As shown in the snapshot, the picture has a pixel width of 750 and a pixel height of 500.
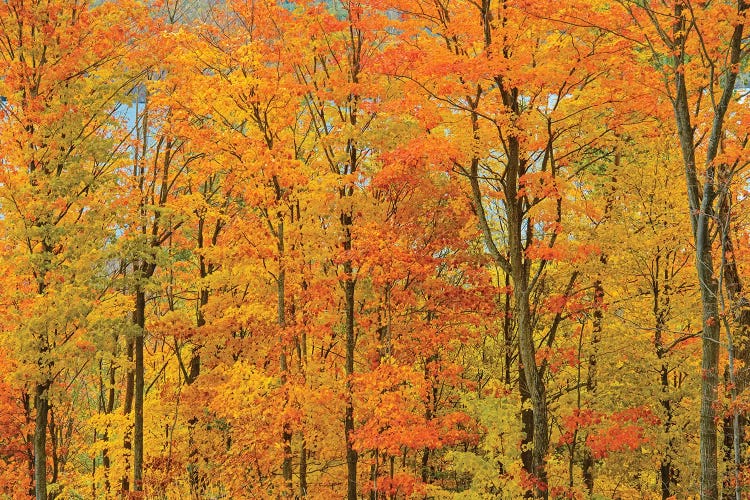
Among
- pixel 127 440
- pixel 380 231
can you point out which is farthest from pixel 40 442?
pixel 380 231

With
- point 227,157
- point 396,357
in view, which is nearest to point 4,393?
point 227,157

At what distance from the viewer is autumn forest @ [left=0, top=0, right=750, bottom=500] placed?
11.6 m

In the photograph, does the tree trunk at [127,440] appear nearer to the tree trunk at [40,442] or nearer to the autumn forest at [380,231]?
the autumn forest at [380,231]

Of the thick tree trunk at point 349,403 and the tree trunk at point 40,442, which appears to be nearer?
the tree trunk at point 40,442

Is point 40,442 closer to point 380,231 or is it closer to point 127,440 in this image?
point 127,440

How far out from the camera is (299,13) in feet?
47.2

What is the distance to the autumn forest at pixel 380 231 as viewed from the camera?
1158 cm

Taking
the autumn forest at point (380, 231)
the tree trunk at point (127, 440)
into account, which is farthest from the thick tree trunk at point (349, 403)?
the tree trunk at point (127, 440)

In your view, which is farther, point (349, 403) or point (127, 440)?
point (127, 440)

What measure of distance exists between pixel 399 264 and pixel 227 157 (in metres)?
4.85

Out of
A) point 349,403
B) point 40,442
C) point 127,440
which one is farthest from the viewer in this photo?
point 127,440

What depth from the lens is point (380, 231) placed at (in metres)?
13.5

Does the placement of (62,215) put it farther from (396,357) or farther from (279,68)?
(396,357)

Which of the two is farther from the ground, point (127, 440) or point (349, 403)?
point (349, 403)
